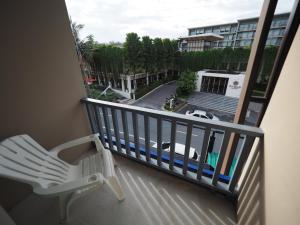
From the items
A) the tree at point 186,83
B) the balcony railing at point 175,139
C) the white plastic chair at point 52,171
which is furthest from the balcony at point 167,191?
the tree at point 186,83

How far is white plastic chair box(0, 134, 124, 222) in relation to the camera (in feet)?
2.99

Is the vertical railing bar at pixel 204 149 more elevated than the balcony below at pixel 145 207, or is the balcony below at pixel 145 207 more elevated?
the vertical railing bar at pixel 204 149

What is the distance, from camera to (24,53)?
1124 millimetres

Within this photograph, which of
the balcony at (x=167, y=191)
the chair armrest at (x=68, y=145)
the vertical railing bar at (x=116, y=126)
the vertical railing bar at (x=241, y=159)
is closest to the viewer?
the vertical railing bar at (x=241, y=159)

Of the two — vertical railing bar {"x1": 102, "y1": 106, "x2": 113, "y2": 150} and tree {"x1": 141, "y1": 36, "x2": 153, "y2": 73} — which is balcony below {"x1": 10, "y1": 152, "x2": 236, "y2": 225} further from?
tree {"x1": 141, "y1": 36, "x2": 153, "y2": 73}

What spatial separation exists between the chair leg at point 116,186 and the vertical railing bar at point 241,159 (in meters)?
1.02

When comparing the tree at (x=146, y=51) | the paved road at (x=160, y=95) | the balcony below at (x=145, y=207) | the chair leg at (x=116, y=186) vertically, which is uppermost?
the tree at (x=146, y=51)

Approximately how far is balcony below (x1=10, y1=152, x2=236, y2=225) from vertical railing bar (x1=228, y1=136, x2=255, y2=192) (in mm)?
210

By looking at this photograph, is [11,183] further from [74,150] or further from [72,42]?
[72,42]

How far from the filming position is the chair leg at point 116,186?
117cm

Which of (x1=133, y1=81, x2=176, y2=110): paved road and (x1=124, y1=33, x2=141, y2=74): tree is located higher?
(x1=124, y1=33, x2=141, y2=74): tree

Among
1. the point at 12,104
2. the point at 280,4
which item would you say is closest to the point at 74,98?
the point at 12,104

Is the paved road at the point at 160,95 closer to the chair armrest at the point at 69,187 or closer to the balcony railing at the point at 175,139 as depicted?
the balcony railing at the point at 175,139

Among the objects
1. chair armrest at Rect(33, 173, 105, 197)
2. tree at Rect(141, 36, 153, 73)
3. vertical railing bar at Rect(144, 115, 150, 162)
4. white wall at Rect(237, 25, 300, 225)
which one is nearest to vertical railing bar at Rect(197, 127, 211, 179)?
white wall at Rect(237, 25, 300, 225)
